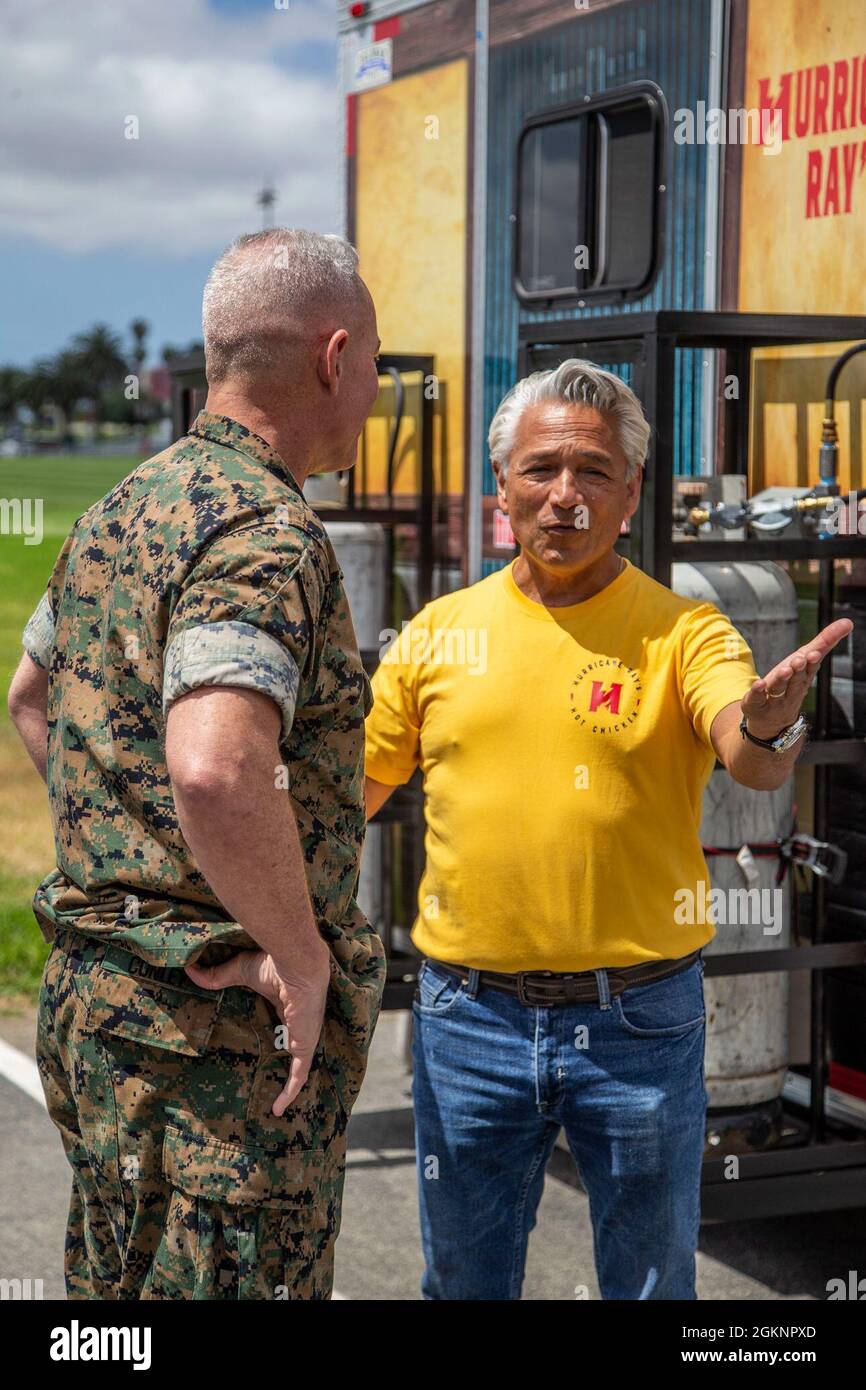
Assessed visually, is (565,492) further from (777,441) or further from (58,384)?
(58,384)

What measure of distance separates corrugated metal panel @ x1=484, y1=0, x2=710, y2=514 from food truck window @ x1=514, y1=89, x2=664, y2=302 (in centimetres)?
5

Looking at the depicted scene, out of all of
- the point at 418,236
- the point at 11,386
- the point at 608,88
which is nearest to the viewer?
the point at 608,88

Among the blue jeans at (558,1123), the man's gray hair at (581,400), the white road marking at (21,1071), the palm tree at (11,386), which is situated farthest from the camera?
the palm tree at (11,386)

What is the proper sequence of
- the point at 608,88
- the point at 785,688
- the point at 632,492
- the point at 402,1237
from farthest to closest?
the point at 608,88, the point at 402,1237, the point at 632,492, the point at 785,688

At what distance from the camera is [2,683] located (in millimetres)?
17547

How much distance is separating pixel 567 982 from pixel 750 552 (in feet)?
4.22

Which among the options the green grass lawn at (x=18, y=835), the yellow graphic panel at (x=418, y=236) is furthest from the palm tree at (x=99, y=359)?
the yellow graphic panel at (x=418, y=236)

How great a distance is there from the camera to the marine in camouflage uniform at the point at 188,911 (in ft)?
6.90

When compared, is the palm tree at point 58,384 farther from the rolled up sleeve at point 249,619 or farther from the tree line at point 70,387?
the rolled up sleeve at point 249,619

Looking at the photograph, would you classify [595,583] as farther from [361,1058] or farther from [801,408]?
[801,408]

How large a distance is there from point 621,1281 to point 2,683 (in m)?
15.7

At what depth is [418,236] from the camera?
5234 mm

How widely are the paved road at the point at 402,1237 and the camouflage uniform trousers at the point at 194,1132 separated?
1.66 m

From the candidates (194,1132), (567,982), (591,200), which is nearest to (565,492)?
(567,982)
